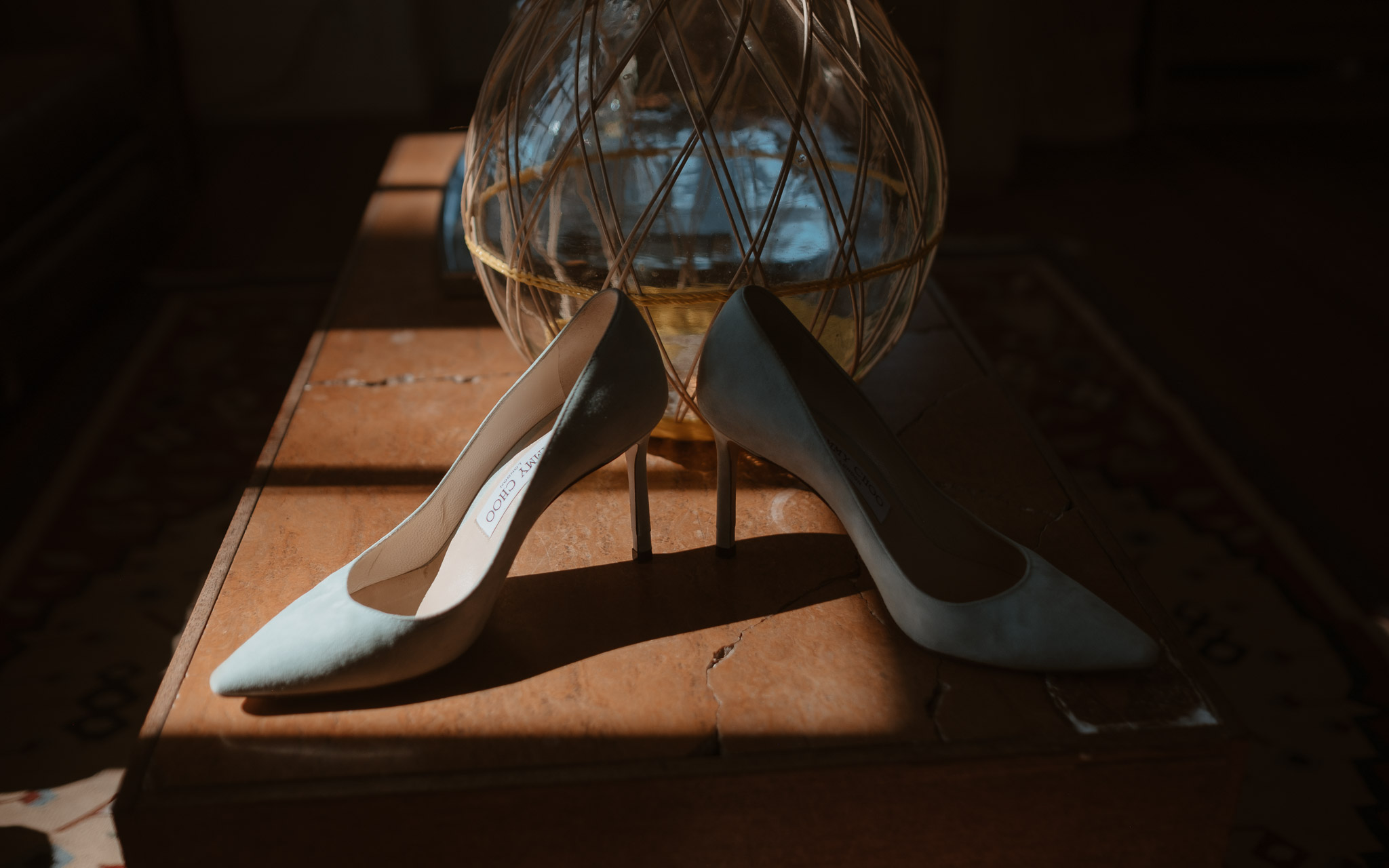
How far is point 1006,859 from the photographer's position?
53 cm

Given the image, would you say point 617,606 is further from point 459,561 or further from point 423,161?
point 423,161

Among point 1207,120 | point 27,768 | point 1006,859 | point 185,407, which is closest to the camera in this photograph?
point 1006,859

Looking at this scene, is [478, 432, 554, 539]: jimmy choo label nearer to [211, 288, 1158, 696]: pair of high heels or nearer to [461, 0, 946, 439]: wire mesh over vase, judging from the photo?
[211, 288, 1158, 696]: pair of high heels

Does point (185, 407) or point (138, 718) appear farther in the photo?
point (185, 407)

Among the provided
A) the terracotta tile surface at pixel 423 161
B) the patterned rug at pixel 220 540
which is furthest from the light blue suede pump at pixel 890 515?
the terracotta tile surface at pixel 423 161

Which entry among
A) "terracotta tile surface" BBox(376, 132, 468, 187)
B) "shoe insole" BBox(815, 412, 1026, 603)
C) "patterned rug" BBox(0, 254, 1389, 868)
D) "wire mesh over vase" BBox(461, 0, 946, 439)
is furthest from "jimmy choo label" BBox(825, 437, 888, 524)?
"terracotta tile surface" BBox(376, 132, 468, 187)

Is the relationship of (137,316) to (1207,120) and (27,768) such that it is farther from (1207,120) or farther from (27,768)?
(1207,120)

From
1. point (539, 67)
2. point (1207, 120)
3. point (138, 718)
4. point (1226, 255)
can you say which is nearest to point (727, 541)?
point (539, 67)

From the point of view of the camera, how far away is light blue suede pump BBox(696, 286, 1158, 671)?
54 cm

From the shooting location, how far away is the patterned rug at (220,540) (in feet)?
2.51

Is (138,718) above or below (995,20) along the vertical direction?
below

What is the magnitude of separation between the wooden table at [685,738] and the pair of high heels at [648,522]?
0.03 metres

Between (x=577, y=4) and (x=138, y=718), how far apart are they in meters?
0.66

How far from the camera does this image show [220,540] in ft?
3.52
